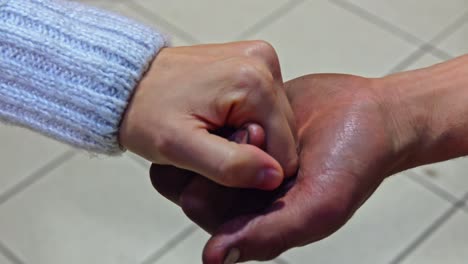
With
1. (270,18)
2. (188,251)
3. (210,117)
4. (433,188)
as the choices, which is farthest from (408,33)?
(210,117)

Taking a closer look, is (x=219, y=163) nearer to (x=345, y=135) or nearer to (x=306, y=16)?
(x=345, y=135)

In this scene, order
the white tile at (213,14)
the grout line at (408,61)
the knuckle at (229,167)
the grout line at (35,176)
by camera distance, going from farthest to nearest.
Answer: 1. the white tile at (213,14)
2. the grout line at (408,61)
3. the grout line at (35,176)
4. the knuckle at (229,167)

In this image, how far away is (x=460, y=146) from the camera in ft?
2.70

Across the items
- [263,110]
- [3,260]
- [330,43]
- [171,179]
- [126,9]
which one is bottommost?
[3,260]

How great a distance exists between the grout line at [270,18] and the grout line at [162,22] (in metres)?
0.10

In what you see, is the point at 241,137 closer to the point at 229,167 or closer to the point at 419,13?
the point at 229,167

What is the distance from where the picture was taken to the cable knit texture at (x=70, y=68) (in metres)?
0.70

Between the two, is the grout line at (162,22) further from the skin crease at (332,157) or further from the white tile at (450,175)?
the skin crease at (332,157)

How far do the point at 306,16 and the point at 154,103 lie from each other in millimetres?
986

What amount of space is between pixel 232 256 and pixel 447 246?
68 centimetres

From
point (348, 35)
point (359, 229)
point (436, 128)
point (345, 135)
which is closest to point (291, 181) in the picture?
point (345, 135)

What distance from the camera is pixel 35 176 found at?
1388 millimetres

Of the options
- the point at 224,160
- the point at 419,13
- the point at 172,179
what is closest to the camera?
the point at 224,160

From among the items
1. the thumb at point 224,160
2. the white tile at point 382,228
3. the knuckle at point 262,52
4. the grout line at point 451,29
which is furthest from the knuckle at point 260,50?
the grout line at point 451,29
